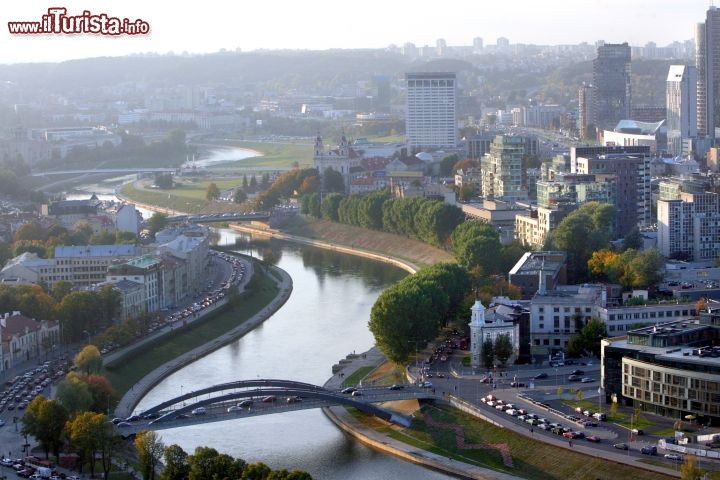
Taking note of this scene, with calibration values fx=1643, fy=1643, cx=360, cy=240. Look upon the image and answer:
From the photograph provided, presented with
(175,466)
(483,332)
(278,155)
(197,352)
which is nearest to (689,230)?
(483,332)

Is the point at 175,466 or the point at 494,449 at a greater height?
the point at 175,466

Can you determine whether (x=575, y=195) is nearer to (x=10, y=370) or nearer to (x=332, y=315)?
(x=332, y=315)

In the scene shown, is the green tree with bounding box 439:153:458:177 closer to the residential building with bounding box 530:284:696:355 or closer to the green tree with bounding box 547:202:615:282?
the green tree with bounding box 547:202:615:282

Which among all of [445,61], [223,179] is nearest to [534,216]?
[223,179]

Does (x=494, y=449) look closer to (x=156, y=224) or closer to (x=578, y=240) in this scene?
(x=578, y=240)

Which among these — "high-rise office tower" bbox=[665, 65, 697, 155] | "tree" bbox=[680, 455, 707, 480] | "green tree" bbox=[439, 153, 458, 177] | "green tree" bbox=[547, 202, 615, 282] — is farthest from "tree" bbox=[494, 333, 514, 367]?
"high-rise office tower" bbox=[665, 65, 697, 155]

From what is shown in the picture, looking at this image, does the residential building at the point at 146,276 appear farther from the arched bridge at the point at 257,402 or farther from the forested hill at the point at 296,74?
Answer: the forested hill at the point at 296,74
